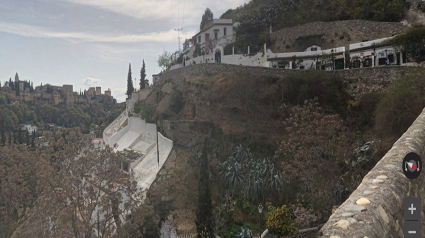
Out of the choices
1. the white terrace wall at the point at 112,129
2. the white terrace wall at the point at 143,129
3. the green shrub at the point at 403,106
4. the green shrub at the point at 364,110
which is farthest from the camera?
the white terrace wall at the point at 112,129

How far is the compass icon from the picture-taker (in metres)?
3.18

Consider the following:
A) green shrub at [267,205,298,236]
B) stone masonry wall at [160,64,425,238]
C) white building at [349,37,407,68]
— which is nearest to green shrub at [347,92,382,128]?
white building at [349,37,407,68]

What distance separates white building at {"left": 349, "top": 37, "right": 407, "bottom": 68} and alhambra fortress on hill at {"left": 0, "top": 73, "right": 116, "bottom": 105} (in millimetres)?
87690

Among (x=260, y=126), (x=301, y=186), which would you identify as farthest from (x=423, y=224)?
(x=260, y=126)

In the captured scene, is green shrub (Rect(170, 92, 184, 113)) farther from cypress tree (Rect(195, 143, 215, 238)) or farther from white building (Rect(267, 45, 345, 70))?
cypress tree (Rect(195, 143, 215, 238))

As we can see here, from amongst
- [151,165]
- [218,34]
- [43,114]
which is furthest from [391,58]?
[43,114]

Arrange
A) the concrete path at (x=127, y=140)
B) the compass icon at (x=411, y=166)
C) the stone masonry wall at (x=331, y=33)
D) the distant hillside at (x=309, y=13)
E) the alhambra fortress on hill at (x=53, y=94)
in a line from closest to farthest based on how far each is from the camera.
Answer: the compass icon at (x=411, y=166) → the stone masonry wall at (x=331, y=33) → the distant hillside at (x=309, y=13) → the concrete path at (x=127, y=140) → the alhambra fortress on hill at (x=53, y=94)

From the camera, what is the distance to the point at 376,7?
23.4 m

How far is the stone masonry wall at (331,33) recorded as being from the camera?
21.9m

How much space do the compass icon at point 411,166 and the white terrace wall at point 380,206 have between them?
0.18 ft

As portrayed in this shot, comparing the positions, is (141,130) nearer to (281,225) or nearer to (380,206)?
(281,225)

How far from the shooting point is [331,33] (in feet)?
82.1

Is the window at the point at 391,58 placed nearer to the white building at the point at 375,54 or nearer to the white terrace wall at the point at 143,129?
the white building at the point at 375,54

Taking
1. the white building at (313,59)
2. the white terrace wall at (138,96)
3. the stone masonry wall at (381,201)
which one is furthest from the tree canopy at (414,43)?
the white terrace wall at (138,96)
